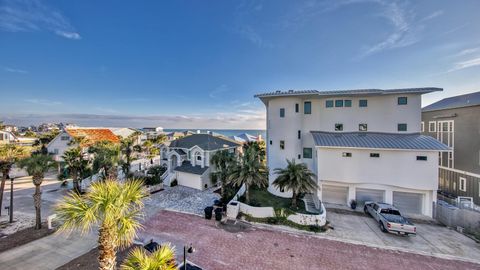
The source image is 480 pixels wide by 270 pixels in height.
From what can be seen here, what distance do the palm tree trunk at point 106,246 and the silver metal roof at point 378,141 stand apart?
52.4 ft

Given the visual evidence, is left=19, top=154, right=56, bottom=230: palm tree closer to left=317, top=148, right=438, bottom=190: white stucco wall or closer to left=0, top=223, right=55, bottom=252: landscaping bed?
left=0, top=223, right=55, bottom=252: landscaping bed

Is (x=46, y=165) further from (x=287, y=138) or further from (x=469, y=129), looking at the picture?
(x=469, y=129)

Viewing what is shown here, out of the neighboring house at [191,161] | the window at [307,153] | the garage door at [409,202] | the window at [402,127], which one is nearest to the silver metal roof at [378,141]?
the window at [402,127]

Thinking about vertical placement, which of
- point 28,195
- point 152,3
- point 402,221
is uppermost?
point 152,3

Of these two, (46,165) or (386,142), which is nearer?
(46,165)

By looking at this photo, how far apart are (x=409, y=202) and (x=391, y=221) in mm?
6870

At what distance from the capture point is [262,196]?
1775cm

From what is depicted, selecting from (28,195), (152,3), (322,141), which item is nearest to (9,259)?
(28,195)

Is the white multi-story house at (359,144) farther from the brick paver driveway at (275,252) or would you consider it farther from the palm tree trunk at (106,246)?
the palm tree trunk at (106,246)

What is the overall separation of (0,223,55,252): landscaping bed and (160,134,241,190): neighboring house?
11.7 metres

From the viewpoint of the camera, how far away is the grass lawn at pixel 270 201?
591 inches

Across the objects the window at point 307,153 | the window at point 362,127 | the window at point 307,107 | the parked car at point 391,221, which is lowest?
the parked car at point 391,221

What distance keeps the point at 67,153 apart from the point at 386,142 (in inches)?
1208

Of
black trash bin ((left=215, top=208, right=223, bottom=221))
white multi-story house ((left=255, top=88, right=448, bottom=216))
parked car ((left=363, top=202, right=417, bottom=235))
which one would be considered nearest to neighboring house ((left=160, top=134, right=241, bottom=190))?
white multi-story house ((left=255, top=88, right=448, bottom=216))
